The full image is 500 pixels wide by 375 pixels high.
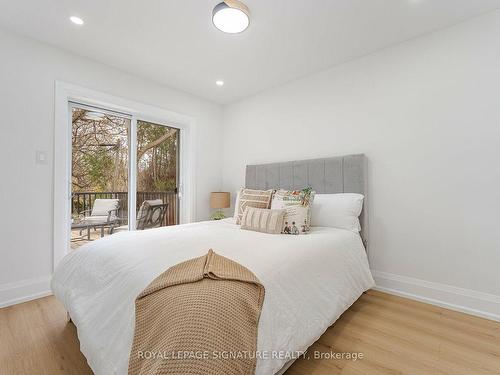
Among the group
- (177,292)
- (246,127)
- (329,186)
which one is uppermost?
(246,127)

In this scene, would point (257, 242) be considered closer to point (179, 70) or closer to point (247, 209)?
point (247, 209)

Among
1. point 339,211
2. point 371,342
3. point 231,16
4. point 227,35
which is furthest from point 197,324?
point 227,35

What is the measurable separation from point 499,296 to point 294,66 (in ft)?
9.40

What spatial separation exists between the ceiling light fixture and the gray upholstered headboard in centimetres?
160

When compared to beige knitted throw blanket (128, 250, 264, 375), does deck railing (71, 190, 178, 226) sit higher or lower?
higher

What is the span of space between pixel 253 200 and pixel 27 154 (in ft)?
7.28

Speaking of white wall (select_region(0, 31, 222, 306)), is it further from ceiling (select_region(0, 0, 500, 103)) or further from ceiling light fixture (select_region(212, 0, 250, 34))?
ceiling light fixture (select_region(212, 0, 250, 34))

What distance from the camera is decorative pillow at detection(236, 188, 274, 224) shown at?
8.47ft

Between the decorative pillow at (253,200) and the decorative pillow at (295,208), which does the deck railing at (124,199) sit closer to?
the decorative pillow at (253,200)

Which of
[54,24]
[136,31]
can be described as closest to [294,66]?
[136,31]

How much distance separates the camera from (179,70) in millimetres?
2965

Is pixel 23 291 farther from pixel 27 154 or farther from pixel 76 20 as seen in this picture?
pixel 76 20

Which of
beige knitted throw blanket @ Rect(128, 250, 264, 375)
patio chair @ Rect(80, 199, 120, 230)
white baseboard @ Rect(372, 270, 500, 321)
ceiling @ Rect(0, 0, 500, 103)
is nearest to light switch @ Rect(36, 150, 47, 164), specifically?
patio chair @ Rect(80, 199, 120, 230)

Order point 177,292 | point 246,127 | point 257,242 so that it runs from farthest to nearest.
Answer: point 246,127 < point 257,242 < point 177,292
